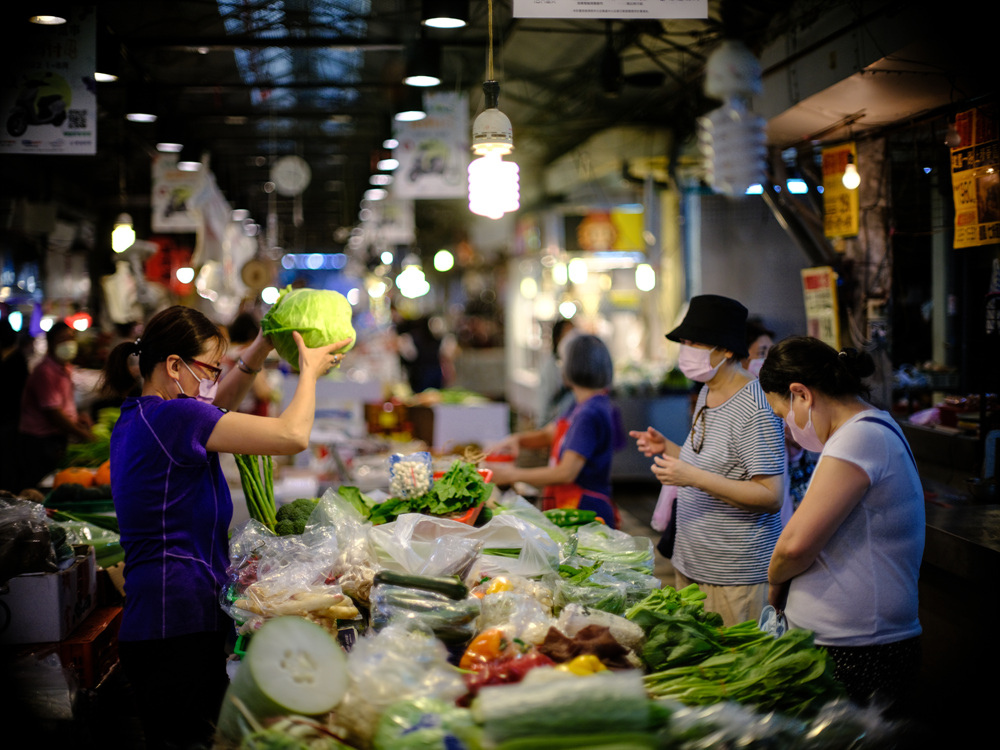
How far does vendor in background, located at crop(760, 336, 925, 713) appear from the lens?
8.51 ft

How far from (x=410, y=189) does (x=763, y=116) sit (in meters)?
3.74

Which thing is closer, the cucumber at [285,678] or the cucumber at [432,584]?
the cucumber at [285,678]

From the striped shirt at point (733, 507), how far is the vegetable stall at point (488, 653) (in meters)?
0.37

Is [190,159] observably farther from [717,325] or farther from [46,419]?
[717,325]

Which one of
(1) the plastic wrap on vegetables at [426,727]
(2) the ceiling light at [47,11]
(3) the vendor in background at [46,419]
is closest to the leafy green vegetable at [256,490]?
(1) the plastic wrap on vegetables at [426,727]

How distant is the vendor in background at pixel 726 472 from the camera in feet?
11.1

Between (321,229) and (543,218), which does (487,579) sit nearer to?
(543,218)

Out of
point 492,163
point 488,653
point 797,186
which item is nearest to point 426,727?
point 488,653

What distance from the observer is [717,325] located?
3586 millimetres

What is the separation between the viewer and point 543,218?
61.0 feet

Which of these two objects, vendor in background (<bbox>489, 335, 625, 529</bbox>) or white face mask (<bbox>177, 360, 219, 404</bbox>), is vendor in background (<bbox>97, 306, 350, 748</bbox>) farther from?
vendor in background (<bbox>489, 335, 625, 529</bbox>)

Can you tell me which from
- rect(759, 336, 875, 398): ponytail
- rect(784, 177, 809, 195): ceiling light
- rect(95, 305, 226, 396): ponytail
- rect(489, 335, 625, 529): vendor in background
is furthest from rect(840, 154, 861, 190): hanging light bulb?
rect(95, 305, 226, 396): ponytail

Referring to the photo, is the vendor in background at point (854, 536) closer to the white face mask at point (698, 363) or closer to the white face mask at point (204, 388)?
the white face mask at point (698, 363)

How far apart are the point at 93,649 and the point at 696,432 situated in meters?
2.80
